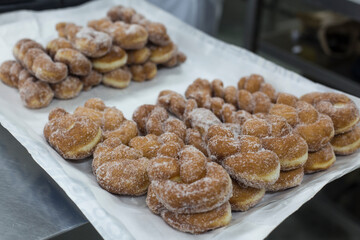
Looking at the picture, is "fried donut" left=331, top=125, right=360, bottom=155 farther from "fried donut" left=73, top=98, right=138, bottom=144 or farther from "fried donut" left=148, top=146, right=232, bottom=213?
"fried donut" left=73, top=98, right=138, bottom=144

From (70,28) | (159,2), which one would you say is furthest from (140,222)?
(159,2)

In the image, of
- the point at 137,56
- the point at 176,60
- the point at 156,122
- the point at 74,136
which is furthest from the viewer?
the point at 176,60

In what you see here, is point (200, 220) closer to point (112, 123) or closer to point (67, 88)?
point (112, 123)

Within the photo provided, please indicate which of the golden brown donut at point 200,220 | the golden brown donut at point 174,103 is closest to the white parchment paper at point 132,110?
the golden brown donut at point 200,220

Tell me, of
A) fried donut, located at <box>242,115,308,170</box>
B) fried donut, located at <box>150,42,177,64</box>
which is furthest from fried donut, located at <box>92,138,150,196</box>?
fried donut, located at <box>150,42,177,64</box>

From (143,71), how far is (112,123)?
0.44m

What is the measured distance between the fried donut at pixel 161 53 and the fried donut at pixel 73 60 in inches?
11.2

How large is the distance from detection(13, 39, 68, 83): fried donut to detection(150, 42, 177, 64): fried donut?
36 cm

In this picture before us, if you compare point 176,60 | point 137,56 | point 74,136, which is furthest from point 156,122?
point 176,60

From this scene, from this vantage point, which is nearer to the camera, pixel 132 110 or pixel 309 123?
pixel 309 123

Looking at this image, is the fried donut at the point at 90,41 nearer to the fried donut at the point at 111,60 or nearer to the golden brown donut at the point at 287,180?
the fried donut at the point at 111,60

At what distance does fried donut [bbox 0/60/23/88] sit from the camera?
4.39ft

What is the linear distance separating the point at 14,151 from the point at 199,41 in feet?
2.95

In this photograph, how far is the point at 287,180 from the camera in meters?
0.96
